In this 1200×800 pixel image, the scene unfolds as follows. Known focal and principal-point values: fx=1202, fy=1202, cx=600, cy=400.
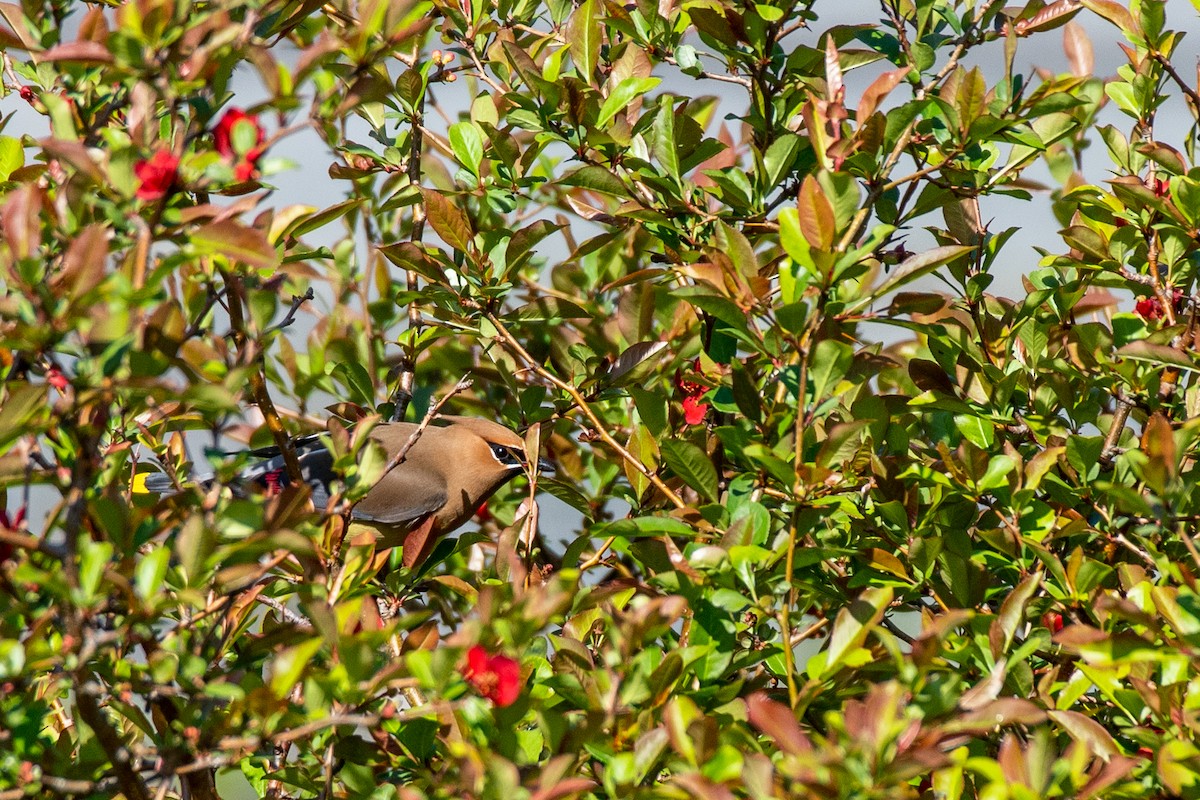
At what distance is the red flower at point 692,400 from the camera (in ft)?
8.38

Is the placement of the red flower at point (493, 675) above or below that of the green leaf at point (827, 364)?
below

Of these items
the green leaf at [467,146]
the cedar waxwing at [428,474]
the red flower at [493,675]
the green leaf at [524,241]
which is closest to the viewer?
the red flower at [493,675]

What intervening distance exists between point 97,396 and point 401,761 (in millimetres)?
851

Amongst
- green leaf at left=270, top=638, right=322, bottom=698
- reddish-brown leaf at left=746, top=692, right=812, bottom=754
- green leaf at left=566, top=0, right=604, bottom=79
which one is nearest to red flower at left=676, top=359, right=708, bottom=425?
green leaf at left=566, top=0, right=604, bottom=79

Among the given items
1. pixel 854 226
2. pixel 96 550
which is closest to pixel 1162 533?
pixel 854 226

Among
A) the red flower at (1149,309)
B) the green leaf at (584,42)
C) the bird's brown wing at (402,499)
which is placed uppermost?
the green leaf at (584,42)

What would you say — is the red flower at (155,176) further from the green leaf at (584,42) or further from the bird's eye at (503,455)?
the bird's eye at (503,455)

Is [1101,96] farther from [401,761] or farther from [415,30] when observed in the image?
[401,761]

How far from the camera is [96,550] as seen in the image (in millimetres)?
1445

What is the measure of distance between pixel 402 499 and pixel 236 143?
3244 mm

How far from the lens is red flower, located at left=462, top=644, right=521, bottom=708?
5.26ft

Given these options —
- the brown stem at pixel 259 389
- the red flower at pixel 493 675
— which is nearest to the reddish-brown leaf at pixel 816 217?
the red flower at pixel 493 675

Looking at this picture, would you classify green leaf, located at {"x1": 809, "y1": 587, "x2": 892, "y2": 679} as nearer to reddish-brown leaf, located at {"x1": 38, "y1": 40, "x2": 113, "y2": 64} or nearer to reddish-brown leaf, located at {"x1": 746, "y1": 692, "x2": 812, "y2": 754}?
reddish-brown leaf, located at {"x1": 746, "y1": 692, "x2": 812, "y2": 754}

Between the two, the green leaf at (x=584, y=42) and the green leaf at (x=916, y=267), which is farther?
the green leaf at (x=584, y=42)
